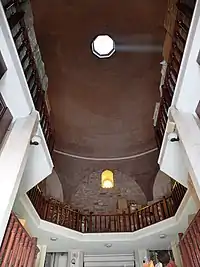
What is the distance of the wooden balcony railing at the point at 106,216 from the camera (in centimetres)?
798

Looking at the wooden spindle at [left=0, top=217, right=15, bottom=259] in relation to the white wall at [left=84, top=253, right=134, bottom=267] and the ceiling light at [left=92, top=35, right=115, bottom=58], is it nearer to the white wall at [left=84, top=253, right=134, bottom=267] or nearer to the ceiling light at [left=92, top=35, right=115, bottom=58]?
the white wall at [left=84, top=253, right=134, bottom=267]

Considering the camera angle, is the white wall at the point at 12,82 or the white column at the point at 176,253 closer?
the white wall at the point at 12,82

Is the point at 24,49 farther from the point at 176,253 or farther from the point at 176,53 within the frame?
the point at 176,253

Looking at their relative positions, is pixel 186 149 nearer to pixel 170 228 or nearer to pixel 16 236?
pixel 16 236

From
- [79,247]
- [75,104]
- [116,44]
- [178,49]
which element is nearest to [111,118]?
[75,104]

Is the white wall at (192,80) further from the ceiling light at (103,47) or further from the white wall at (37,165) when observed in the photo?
the ceiling light at (103,47)

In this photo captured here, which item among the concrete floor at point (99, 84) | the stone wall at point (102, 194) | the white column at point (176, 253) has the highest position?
the concrete floor at point (99, 84)

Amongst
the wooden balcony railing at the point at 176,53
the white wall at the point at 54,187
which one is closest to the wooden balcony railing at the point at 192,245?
the wooden balcony railing at the point at 176,53

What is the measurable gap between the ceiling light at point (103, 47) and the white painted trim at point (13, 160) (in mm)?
5345

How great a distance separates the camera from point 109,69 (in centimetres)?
966

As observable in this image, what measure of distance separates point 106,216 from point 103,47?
4.80 m

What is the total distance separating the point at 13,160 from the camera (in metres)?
3.65

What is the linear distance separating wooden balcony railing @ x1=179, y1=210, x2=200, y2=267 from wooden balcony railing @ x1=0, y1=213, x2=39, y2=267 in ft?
6.91

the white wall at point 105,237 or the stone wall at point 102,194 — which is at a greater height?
the stone wall at point 102,194
